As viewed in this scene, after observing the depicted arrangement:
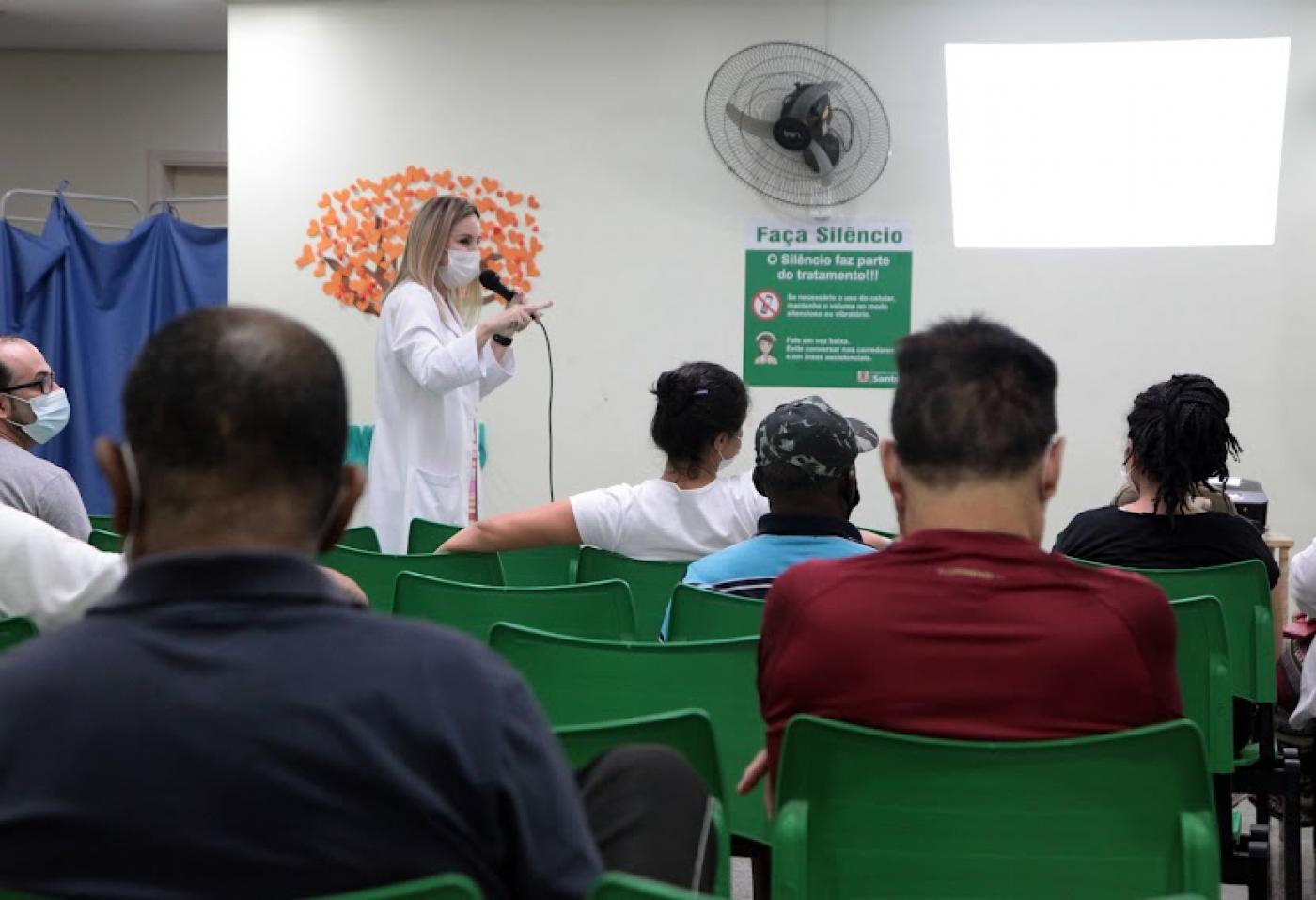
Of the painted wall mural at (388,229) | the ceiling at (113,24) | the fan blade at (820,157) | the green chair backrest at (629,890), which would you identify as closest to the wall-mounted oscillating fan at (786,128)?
the fan blade at (820,157)

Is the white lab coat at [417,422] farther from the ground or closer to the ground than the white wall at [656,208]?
closer to the ground

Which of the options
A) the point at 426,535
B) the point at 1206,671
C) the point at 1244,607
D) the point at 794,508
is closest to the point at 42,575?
the point at 794,508

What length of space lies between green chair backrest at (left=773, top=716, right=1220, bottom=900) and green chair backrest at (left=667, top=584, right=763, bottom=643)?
87 centimetres

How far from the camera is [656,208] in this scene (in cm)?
669

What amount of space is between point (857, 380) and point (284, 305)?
2541 mm

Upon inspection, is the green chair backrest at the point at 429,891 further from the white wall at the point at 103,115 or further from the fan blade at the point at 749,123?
the white wall at the point at 103,115

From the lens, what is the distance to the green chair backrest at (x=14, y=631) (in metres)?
1.91

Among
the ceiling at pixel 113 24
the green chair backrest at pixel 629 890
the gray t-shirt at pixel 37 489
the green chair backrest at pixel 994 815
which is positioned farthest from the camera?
the ceiling at pixel 113 24

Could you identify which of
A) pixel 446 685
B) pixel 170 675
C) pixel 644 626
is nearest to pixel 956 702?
pixel 446 685

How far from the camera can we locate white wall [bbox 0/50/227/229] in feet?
27.5

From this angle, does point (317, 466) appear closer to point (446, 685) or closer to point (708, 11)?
point (446, 685)

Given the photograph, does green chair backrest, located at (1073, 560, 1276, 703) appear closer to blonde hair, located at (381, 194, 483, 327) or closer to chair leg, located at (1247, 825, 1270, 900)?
chair leg, located at (1247, 825, 1270, 900)

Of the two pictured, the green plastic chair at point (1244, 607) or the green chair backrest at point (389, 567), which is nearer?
the green plastic chair at point (1244, 607)

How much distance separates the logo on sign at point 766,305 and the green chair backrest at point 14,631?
195 inches
